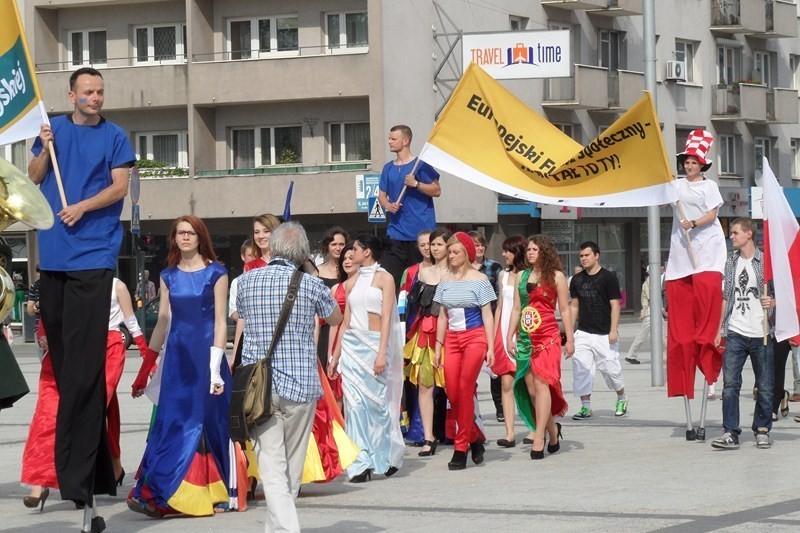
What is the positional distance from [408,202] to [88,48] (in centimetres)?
3527

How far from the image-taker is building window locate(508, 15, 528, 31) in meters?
49.5

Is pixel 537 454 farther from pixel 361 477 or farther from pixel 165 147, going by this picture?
pixel 165 147

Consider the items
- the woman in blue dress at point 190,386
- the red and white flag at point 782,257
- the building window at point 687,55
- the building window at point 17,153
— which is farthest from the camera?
the building window at point 687,55

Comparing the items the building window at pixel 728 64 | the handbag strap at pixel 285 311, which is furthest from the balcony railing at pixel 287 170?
the handbag strap at pixel 285 311

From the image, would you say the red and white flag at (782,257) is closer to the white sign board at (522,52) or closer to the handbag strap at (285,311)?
the handbag strap at (285,311)

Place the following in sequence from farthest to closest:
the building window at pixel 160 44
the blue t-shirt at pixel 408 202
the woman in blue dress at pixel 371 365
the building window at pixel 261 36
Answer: the building window at pixel 160 44
the building window at pixel 261 36
the blue t-shirt at pixel 408 202
the woman in blue dress at pixel 371 365

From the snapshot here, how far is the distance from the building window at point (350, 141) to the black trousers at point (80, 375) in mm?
35966

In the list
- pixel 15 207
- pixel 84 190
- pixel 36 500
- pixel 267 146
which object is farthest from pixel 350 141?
pixel 15 207

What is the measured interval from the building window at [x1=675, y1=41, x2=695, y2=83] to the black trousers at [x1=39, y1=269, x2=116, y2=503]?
5032 centimetres

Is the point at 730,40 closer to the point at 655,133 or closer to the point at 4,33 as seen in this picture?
the point at 655,133

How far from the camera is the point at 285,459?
8523 mm

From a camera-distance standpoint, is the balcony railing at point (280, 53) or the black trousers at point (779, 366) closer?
the black trousers at point (779, 366)

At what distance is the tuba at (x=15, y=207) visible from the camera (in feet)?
26.1

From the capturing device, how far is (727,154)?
59.9 m
